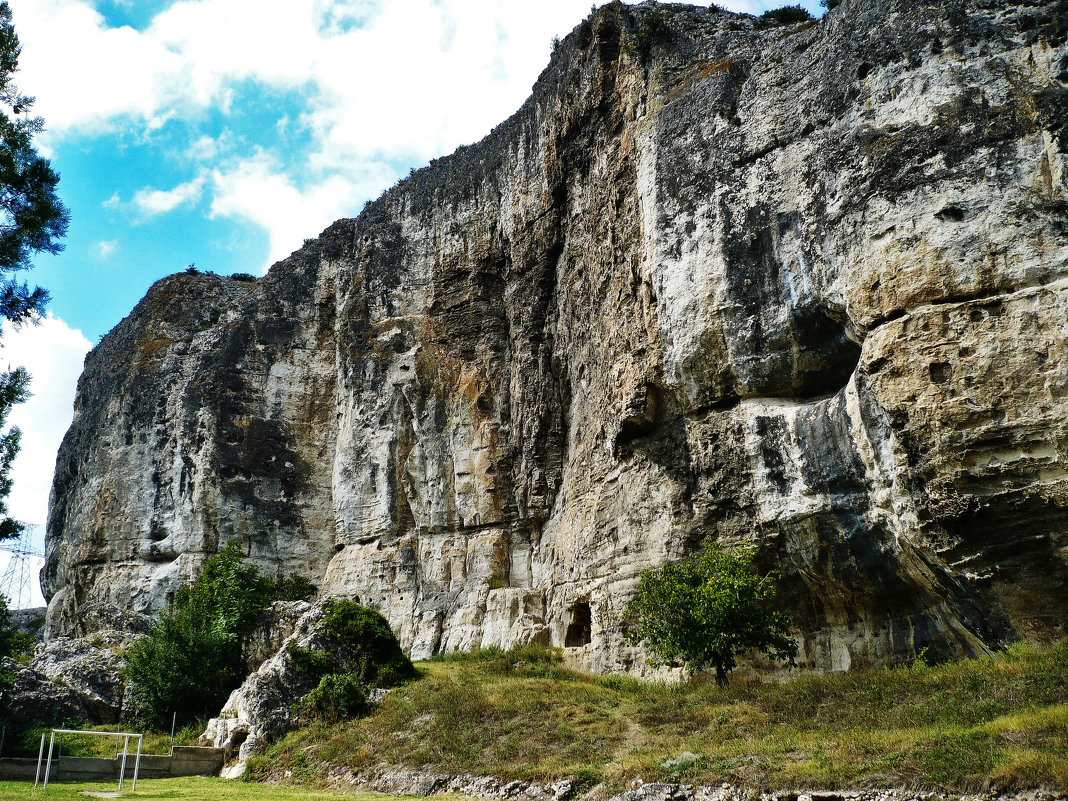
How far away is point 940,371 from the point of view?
1488 cm

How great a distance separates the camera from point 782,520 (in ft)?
58.9

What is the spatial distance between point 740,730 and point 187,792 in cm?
920

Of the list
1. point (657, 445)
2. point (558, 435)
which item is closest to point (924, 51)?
point (657, 445)

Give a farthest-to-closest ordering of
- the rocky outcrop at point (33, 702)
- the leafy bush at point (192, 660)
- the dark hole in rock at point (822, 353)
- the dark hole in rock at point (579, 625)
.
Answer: the dark hole in rock at point (579, 625) → the leafy bush at point (192, 660) → the rocky outcrop at point (33, 702) → the dark hole in rock at point (822, 353)

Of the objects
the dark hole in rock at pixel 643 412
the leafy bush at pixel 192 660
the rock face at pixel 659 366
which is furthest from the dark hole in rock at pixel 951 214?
the leafy bush at pixel 192 660

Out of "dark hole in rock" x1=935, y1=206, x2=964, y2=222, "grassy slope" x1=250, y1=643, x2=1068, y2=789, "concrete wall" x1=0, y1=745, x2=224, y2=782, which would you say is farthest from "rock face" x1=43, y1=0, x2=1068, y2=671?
"concrete wall" x1=0, y1=745, x2=224, y2=782

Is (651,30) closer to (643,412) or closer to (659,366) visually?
(659,366)

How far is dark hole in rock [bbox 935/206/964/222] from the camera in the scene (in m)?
15.2

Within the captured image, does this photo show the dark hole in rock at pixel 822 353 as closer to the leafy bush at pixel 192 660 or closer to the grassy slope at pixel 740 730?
the grassy slope at pixel 740 730

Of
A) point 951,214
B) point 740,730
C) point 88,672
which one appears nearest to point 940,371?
point 951,214

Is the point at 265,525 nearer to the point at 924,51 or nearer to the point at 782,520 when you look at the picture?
the point at 782,520

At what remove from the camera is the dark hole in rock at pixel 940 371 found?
14760mm

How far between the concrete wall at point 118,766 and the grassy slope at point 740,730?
190 cm

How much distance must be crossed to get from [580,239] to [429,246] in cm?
855
